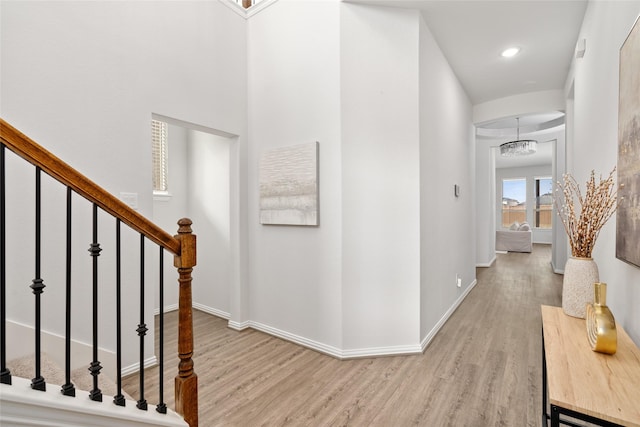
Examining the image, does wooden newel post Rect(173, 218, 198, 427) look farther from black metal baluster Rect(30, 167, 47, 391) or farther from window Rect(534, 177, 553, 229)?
window Rect(534, 177, 553, 229)

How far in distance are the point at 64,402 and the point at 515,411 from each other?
7.87ft

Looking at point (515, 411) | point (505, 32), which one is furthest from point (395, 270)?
point (505, 32)

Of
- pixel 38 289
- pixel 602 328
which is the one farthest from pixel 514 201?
pixel 38 289

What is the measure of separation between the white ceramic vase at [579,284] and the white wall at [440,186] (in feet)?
4.29

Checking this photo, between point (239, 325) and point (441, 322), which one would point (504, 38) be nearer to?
point (441, 322)

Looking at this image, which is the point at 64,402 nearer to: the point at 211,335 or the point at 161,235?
the point at 161,235

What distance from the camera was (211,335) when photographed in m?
3.27

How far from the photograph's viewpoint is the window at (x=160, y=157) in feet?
12.5

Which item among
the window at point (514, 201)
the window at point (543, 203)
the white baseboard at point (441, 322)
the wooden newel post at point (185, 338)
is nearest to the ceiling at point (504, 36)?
the wooden newel post at point (185, 338)

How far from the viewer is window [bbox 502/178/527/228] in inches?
464

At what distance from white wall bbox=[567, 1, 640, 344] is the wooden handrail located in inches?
85.9

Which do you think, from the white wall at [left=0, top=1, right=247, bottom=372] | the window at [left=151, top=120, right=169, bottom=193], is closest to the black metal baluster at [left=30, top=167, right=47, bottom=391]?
the white wall at [left=0, top=1, right=247, bottom=372]

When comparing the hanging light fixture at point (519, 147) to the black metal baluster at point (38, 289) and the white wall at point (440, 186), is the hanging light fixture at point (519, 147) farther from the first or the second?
the black metal baluster at point (38, 289)

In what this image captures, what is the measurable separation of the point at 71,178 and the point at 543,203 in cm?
1358
